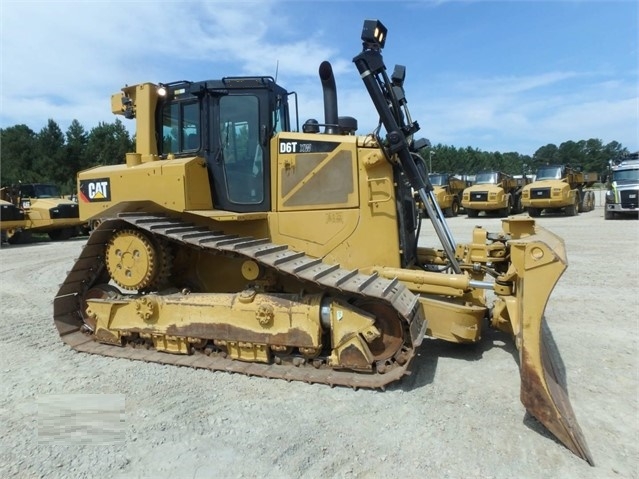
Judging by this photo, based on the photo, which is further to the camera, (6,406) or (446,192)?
(446,192)

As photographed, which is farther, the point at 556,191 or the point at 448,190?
the point at 448,190

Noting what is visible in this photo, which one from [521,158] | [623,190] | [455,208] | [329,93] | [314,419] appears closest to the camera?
[314,419]

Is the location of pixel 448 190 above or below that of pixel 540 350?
→ above

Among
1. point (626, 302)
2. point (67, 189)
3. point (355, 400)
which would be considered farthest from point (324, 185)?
point (67, 189)

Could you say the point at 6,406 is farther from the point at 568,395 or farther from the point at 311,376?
the point at 568,395

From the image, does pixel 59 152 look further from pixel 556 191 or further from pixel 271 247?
pixel 271 247

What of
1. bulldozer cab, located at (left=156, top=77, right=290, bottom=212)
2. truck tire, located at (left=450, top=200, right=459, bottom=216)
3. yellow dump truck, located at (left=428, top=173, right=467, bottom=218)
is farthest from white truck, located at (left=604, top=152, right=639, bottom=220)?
bulldozer cab, located at (left=156, top=77, right=290, bottom=212)

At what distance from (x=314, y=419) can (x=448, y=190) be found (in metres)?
22.3

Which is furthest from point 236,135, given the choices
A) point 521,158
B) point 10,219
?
point 521,158

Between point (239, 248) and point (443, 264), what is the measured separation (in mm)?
2639

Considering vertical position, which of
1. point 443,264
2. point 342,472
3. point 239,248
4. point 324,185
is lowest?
point 342,472

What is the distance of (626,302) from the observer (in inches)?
249

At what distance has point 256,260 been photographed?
4262 mm

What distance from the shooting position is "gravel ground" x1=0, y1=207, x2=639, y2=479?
2.81m
